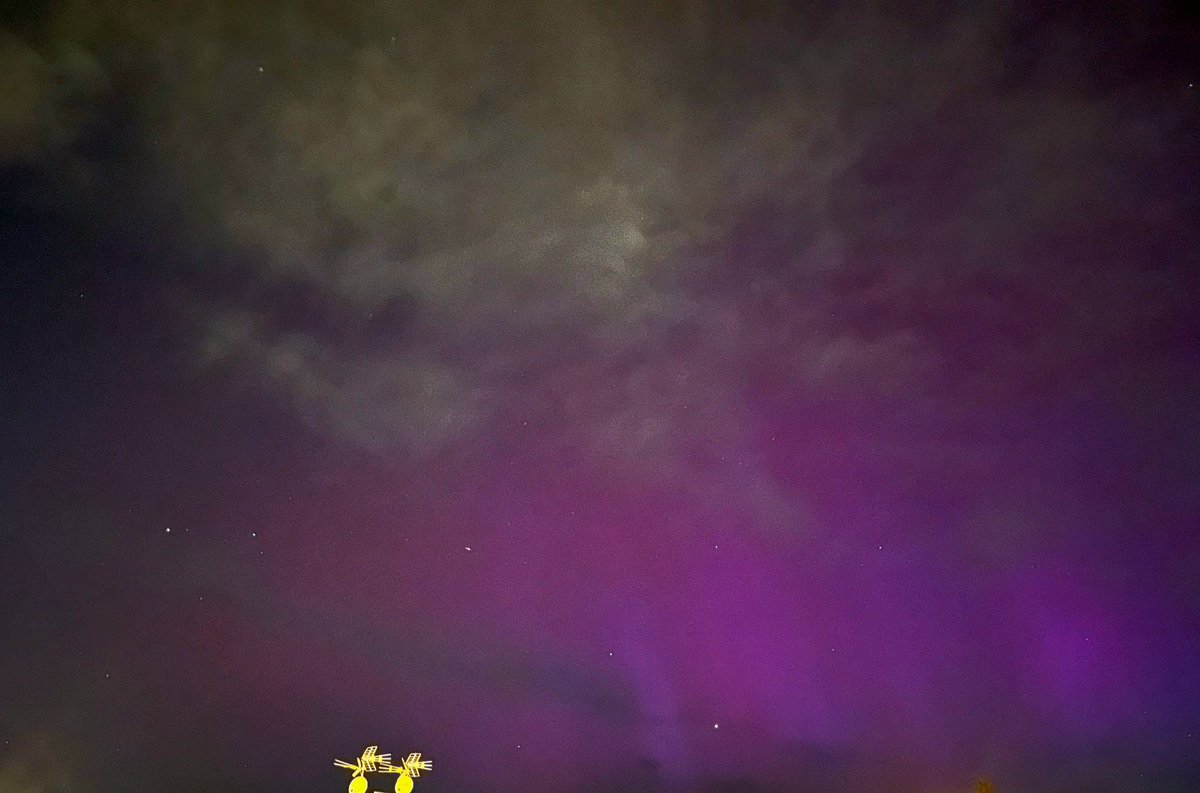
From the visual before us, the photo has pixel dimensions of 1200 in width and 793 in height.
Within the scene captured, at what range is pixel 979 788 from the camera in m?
24.7

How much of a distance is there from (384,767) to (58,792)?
2564cm

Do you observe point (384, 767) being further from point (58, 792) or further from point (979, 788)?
point (58, 792)

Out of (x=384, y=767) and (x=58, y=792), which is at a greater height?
(x=58, y=792)

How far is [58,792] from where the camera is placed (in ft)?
96.1

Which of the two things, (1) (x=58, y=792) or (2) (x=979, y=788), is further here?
(1) (x=58, y=792)

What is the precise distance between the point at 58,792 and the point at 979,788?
3901 cm

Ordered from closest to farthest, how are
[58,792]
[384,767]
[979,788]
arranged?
[384,767]
[979,788]
[58,792]

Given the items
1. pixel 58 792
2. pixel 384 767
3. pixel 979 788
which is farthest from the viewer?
pixel 58 792

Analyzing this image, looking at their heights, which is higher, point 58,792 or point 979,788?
point 58,792

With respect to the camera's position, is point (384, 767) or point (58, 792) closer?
point (384, 767)

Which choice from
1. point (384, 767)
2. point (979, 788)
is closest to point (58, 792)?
point (384, 767)

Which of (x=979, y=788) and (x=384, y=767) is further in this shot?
(x=979, y=788)
